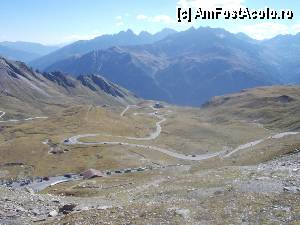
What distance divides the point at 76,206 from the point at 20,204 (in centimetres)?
531

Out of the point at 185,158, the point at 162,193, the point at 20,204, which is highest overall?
the point at 20,204

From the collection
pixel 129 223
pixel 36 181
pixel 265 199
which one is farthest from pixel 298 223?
pixel 36 181

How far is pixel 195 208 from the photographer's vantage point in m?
41.1

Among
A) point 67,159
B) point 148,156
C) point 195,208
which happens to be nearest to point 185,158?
point 148,156

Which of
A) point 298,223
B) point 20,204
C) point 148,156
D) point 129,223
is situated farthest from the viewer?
point 148,156

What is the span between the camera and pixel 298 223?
110ft

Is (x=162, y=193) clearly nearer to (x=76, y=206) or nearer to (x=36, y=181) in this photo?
(x=76, y=206)

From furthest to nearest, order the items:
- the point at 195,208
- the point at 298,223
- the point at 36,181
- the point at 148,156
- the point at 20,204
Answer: the point at 148,156, the point at 36,181, the point at 20,204, the point at 195,208, the point at 298,223

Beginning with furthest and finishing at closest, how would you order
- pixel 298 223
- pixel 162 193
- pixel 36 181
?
pixel 36 181, pixel 162 193, pixel 298 223

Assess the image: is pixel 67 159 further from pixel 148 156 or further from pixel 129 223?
pixel 129 223

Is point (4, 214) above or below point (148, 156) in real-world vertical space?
above

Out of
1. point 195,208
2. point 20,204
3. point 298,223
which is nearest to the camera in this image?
point 298,223

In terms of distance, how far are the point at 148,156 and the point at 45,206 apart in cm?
13854

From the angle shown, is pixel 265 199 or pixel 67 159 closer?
pixel 265 199
